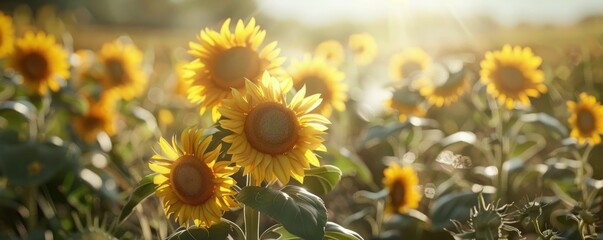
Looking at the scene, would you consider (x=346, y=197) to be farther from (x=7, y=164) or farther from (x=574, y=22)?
(x=574, y=22)

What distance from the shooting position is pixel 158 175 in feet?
5.83

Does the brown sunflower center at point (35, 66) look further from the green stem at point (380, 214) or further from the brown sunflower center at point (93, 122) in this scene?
the green stem at point (380, 214)

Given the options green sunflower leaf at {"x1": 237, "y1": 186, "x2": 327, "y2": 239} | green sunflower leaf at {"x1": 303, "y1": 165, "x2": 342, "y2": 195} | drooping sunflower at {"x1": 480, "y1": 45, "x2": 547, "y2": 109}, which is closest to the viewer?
green sunflower leaf at {"x1": 237, "y1": 186, "x2": 327, "y2": 239}

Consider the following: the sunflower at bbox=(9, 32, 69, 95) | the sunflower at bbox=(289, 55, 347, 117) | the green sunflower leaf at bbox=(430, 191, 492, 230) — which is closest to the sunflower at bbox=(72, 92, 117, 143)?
the sunflower at bbox=(9, 32, 69, 95)

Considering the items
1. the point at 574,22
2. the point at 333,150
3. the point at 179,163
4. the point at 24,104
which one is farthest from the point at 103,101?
the point at 574,22

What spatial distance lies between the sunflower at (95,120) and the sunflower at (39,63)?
403 millimetres

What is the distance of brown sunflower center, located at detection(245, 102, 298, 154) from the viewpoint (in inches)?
64.9

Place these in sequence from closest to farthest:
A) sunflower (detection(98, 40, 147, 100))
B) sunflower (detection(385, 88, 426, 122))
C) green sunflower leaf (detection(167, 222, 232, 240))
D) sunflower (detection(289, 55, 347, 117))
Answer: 1. green sunflower leaf (detection(167, 222, 232, 240))
2. sunflower (detection(289, 55, 347, 117))
3. sunflower (detection(385, 88, 426, 122))
4. sunflower (detection(98, 40, 147, 100))

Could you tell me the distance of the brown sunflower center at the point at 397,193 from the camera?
2986mm

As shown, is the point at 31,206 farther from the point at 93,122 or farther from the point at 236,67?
the point at 236,67

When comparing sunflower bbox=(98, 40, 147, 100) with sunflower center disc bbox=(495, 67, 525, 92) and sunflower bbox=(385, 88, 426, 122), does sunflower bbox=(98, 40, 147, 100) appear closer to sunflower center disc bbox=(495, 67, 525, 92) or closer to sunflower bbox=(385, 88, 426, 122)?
sunflower bbox=(385, 88, 426, 122)

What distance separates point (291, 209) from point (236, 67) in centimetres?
46

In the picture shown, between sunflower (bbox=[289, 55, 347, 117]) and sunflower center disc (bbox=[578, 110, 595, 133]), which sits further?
sunflower (bbox=[289, 55, 347, 117])

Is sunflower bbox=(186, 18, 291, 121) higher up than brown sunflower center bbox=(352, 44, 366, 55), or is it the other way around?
sunflower bbox=(186, 18, 291, 121)
